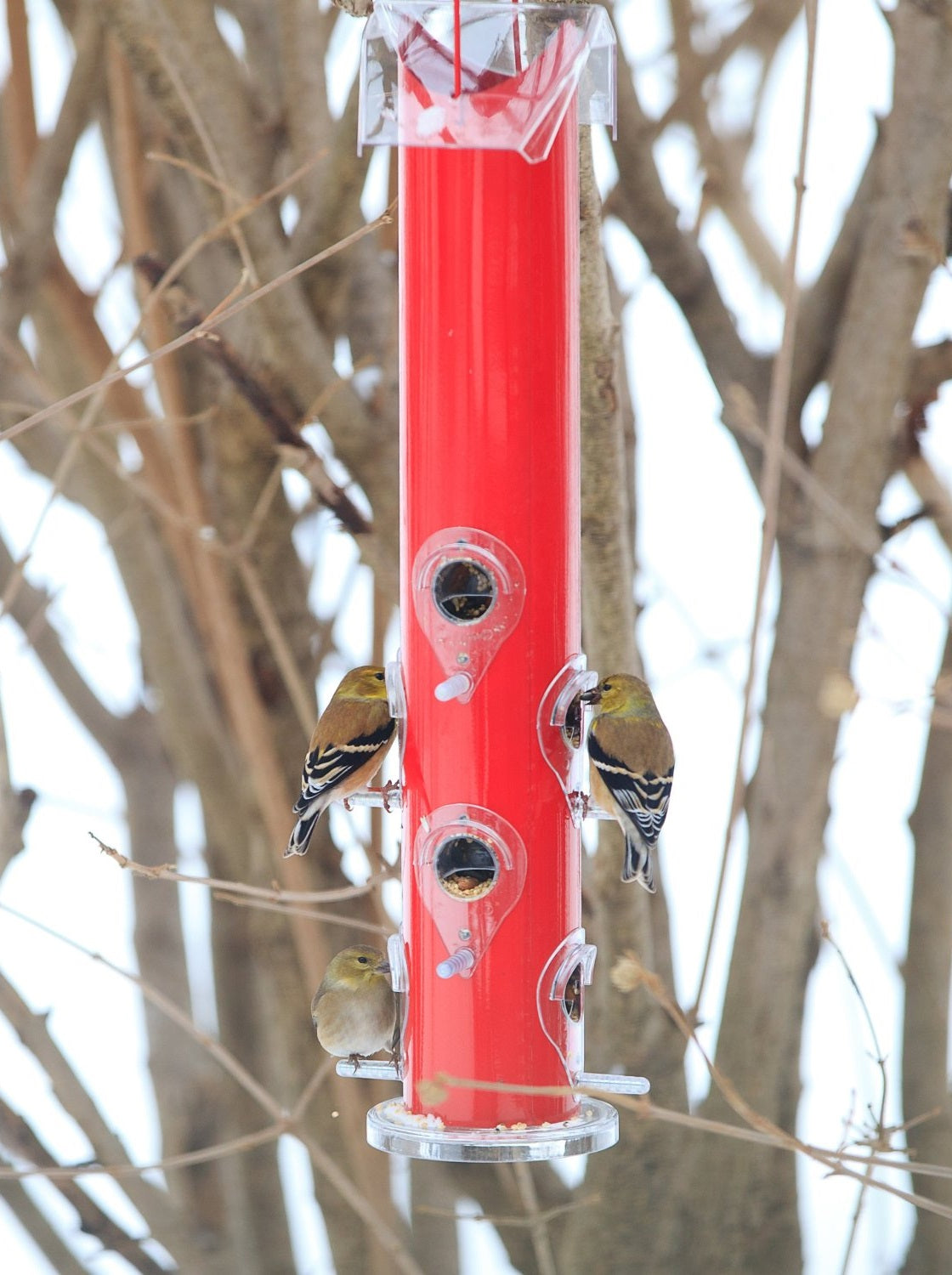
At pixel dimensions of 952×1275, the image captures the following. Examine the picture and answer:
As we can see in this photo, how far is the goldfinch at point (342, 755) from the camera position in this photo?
240cm

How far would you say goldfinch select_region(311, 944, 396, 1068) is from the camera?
95.6 inches

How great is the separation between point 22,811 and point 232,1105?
215 centimetres

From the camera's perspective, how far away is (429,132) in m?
2.15

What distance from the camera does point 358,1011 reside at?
2.46 m

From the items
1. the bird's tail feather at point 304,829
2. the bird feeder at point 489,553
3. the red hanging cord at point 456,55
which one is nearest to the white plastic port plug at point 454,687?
the bird feeder at point 489,553

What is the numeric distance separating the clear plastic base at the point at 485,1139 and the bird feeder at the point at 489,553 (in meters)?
0.02

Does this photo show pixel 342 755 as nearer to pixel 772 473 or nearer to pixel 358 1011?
pixel 358 1011

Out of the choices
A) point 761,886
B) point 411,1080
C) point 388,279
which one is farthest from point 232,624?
point 411,1080

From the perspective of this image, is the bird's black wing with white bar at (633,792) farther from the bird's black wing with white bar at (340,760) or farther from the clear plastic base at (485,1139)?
the clear plastic base at (485,1139)

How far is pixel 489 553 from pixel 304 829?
1.72 feet

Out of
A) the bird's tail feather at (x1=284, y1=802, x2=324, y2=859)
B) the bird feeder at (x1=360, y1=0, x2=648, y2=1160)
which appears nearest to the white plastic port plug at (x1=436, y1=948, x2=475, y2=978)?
the bird feeder at (x1=360, y1=0, x2=648, y2=1160)

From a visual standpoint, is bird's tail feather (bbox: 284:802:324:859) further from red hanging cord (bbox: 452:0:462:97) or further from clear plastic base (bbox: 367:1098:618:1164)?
red hanging cord (bbox: 452:0:462:97)

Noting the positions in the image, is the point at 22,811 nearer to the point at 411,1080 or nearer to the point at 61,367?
the point at 411,1080

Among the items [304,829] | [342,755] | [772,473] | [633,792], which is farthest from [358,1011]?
[772,473]
